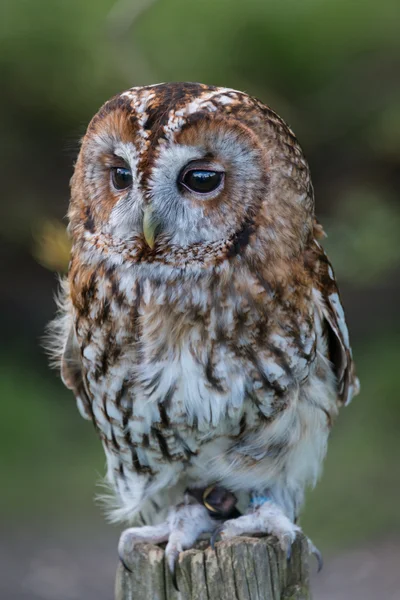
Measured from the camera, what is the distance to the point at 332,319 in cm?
217

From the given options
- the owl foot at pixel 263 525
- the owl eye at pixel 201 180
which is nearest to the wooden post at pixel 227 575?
the owl foot at pixel 263 525

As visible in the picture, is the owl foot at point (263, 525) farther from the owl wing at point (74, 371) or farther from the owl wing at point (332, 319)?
the owl wing at point (74, 371)

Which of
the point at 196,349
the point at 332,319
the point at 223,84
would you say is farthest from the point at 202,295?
the point at 223,84

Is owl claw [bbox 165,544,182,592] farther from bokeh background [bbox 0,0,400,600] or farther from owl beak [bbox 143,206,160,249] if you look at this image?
bokeh background [bbox 0,0,400,600]

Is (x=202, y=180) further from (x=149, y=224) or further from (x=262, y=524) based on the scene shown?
(x=262, y=524)

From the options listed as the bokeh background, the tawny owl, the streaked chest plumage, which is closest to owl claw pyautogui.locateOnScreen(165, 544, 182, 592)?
the tawny owl

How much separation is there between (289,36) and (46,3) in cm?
120

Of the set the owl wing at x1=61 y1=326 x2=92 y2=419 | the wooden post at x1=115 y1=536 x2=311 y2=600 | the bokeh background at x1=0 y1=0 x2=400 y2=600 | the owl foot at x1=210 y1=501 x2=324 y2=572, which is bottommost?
the wooden post at x1=115 y1=536 x2=311 y2=600

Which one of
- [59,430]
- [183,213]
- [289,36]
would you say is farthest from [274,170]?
[59,430]

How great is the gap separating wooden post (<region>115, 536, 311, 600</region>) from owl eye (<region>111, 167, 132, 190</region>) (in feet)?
2.58

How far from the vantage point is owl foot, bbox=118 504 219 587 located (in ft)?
6.35

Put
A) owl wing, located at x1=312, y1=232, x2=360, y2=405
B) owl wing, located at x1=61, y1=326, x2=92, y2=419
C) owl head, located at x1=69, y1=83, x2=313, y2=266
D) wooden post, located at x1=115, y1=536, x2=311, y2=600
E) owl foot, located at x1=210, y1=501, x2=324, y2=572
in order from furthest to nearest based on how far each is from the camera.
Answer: owl wing, located at x1=61, y1=326, x2=92, y2=419
owl wing, located at x1=312, y1=232, x2=360, y2=405
owl foot, located at x1=210, y1=501, x2=324, y2=572
owl head, located at x1=69, y1=83, x2=313, y2=266
wooden post, located at x1=115, y1=536, x2=311, y2=600

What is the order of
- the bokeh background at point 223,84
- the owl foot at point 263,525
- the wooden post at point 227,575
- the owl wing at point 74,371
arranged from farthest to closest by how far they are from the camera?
the bokeh background at point 223,84, the owl wing at point 74,371, the owl foot at point 263,525, the wooden post at point 227,575

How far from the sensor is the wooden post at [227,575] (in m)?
1.64
